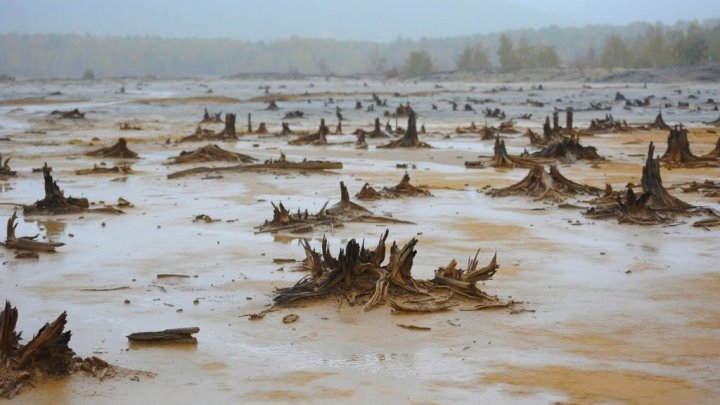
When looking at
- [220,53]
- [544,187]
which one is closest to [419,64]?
[220,53]

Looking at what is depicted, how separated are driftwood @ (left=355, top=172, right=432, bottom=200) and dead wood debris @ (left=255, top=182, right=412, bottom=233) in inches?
56.4

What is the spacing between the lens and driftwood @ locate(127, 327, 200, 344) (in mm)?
6184

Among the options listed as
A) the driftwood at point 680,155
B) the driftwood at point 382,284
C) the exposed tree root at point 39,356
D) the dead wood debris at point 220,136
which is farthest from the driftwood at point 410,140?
the exposed tree root at point 39,356

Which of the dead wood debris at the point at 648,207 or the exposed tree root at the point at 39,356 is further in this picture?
the dead wood debris at the point at 648,207

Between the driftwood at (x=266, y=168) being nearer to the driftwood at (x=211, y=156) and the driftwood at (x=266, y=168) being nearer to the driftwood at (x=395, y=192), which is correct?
the driftwood at (x=211, y=156)

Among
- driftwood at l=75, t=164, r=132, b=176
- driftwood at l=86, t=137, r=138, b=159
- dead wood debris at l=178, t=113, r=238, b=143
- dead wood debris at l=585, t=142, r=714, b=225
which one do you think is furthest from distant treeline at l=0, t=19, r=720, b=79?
dead wood debris at l=585, t=142, r=714, b=225

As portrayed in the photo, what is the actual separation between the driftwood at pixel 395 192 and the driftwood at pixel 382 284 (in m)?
5.37

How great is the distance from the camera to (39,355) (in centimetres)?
547

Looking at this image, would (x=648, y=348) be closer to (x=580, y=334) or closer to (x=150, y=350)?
(x=580, y=334)

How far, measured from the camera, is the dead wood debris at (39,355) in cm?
538

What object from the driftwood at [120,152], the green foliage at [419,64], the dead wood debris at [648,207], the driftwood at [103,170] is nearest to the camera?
the dead wood debris at [648,207]

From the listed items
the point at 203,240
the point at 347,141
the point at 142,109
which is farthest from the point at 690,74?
the point at 203,240

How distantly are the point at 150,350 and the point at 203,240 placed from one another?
3.97 meters

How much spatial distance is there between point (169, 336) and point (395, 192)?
7157 mm
